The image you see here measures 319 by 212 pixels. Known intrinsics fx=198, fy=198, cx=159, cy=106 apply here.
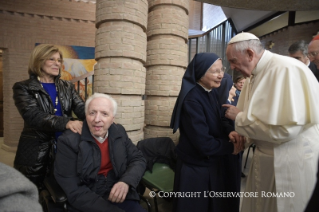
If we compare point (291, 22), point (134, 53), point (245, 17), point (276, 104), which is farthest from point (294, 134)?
point (245, 17)

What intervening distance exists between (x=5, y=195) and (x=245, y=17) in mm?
9541

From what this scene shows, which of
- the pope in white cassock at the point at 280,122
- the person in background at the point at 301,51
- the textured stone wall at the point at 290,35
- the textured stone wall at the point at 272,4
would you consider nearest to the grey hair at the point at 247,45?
the pope in white cassock at the point at 280,122

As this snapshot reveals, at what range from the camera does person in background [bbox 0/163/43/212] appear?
1.63ft

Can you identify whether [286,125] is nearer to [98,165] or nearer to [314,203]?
[314,203]

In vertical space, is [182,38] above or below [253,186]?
above

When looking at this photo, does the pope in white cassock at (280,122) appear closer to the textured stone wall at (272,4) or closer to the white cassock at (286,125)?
the white cassock at (286,125)

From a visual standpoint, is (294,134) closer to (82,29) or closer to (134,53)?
(134,53)

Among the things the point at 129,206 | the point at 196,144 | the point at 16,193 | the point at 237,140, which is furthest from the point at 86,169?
the point at 237,140

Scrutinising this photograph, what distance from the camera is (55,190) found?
1.61 m

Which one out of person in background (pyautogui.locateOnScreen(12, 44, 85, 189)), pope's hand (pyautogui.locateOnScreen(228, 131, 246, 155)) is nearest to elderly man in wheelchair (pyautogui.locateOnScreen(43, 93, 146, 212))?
person in background (pyautogui.locateOnScreen(12, 44, 85, 189))

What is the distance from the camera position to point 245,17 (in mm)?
8242

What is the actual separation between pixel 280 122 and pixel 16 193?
1437mm

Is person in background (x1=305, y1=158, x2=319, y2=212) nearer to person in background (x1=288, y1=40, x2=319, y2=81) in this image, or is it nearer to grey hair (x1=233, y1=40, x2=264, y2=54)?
grey hair (x1=233, y1=40, x2=264, y2=54)

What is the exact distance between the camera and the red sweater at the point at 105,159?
1.81 meters
